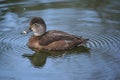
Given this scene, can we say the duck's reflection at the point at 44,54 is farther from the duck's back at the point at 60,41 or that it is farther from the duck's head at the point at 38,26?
the duck's head at the point at 38,26

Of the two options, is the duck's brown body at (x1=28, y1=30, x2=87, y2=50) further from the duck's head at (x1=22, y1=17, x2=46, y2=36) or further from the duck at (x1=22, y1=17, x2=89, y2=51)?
the duck's head at (x1=22, y1=17, x2=46, y2=36)

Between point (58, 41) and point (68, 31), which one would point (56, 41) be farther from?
point (68, 31)

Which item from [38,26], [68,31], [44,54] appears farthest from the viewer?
[68,31]

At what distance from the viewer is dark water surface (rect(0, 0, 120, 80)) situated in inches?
316

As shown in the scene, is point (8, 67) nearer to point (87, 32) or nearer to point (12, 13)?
point (87, 32)

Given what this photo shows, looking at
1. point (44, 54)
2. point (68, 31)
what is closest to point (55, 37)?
point (44, 54)

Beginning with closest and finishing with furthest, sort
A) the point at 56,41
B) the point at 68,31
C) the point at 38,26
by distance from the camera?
the point at 56,41 → the point at 38,26 → the point at 68,31

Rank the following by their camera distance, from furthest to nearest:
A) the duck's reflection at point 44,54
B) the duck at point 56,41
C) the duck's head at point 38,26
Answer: the duck's head at point 38,26, the duck at point 56,41, the duck's reflection at point 44,54

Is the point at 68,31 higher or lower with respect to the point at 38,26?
lower

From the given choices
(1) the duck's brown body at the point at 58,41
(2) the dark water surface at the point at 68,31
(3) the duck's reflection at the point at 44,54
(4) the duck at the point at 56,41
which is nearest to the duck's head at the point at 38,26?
(4) the duck at the point at 56,41

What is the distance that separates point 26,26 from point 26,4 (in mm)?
2234

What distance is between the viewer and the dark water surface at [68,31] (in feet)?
26.3

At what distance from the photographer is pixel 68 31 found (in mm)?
10234

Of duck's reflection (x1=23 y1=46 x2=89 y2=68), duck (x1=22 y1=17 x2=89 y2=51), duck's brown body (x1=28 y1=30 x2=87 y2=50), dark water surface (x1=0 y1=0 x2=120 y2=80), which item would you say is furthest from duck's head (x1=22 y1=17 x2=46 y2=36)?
duck's reflection (x1=23 y1=46 x2=89 y2=68)
